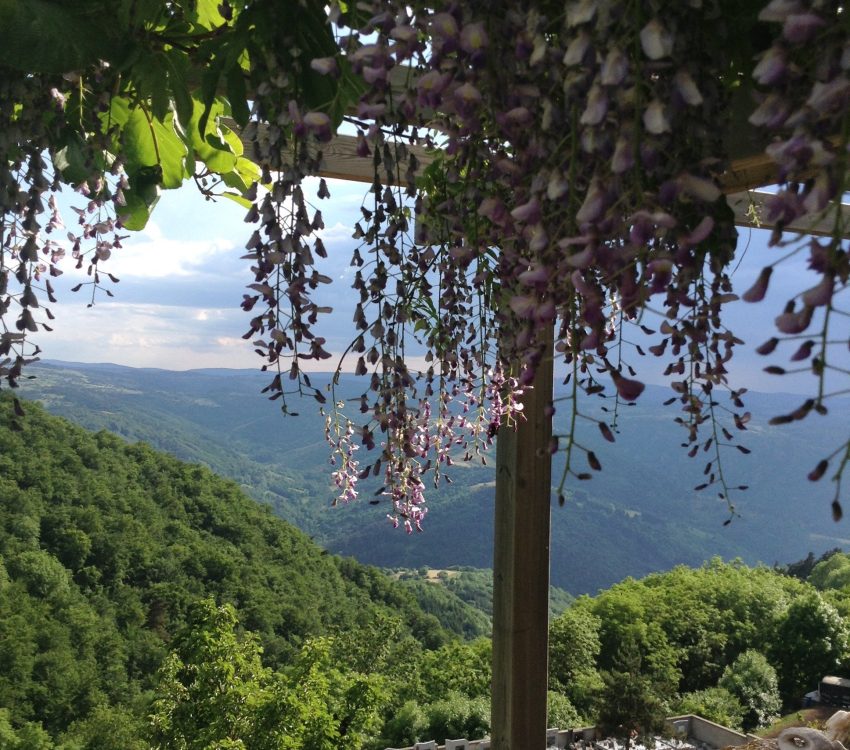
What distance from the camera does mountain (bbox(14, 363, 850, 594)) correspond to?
17594 millimetres

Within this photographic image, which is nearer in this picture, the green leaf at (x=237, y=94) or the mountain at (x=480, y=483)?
the green leaf at (x=237, y=94)

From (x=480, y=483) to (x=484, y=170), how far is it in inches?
687

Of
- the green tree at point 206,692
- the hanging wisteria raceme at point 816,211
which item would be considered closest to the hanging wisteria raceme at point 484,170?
the hanging wisteria raceme at point 816,211

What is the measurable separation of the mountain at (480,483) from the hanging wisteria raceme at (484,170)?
13547mm

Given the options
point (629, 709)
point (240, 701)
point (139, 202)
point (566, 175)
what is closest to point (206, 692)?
point (240, 701)

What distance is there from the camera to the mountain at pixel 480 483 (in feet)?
57.7

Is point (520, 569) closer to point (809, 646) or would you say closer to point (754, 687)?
point (754, 687)

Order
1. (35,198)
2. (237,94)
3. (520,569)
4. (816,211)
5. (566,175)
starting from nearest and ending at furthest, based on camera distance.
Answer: (816,211) < (566,175) < (237,94) < (35,198) < (520,569)

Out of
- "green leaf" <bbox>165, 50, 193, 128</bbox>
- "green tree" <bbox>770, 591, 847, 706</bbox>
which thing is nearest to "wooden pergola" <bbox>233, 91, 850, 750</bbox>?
"green leaf" <bbox>165, 50, 193, 128</bbox>

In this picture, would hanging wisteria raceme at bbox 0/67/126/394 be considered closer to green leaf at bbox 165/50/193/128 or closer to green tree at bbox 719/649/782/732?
green leaf at bbox 165/50/193/128

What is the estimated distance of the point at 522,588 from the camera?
2.03 meters

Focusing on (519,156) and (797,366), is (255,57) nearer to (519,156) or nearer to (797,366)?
(519,156)

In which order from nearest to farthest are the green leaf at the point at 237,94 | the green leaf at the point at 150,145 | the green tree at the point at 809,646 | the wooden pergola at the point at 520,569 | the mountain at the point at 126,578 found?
the green leaf at the point at 237,94 < the green leaf at the point at 150,145 < the wooden pergola at the point at 520,569 < the green tree at the point at 809,646 < the mountain at the point at 126,578

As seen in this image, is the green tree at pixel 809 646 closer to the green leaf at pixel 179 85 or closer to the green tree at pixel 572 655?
the green tree at pixel 572 655
